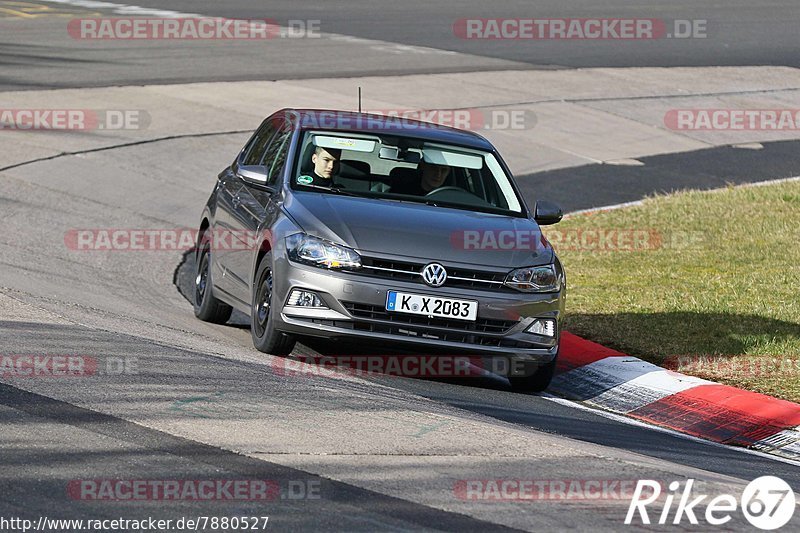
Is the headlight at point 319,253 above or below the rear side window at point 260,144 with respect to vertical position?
below

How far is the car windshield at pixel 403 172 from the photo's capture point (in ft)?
31.9

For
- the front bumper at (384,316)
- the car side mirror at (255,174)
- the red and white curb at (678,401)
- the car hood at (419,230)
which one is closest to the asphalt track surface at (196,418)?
the front bumper at (384,316)

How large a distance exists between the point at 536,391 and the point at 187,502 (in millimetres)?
4305

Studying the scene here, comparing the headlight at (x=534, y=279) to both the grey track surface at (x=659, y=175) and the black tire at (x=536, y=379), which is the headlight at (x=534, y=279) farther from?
the grey track surface at (x=659, y=175)

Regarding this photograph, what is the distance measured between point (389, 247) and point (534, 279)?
39.1 inches

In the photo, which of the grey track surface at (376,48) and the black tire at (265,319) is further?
the grey track surface at (376,48)

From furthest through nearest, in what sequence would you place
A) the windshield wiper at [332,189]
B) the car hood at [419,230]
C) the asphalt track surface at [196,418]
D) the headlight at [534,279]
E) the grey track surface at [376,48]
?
1. the grey track surface at [376,48]
2. the windshield wiper at [332,189]
3. the headlight at [534,279]
4. the car hood at [419,230]
5. the asphalt track surface at [196,418]

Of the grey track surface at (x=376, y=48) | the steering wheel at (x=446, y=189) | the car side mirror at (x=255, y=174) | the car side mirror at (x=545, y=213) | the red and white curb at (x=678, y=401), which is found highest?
the car side mirror at (x=255, y=174)

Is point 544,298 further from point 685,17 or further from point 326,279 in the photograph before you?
point 685,17

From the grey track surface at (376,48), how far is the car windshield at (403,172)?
12416 mm

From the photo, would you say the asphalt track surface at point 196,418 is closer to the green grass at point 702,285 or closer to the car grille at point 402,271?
the car grille at point 402,271

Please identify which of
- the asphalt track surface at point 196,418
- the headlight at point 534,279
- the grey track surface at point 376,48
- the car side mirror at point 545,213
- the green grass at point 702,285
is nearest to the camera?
the asphalt track surface at point 196,418

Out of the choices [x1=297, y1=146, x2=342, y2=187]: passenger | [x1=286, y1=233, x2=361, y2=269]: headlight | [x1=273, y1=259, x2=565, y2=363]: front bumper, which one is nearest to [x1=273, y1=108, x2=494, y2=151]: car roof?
[x1=297, y1=146, x2=342, y2=187]: passenger

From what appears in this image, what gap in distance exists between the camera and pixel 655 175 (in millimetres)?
19391
